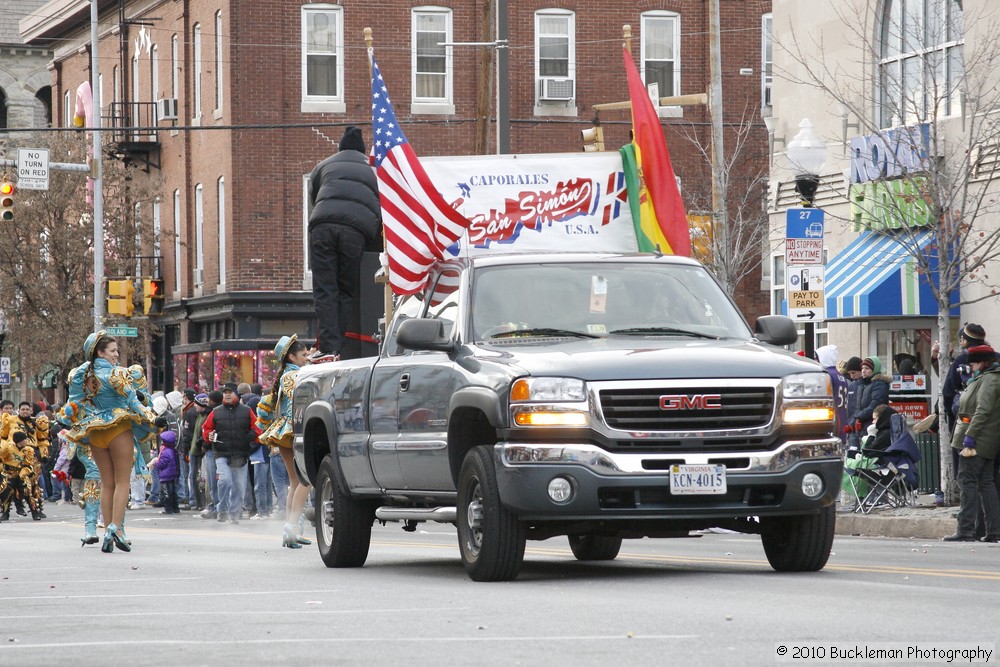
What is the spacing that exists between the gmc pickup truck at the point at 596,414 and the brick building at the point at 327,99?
103ft

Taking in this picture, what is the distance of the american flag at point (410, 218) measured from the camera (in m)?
15.0

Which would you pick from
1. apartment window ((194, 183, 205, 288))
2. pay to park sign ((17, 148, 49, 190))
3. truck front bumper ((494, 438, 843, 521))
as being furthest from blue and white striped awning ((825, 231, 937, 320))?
apartment window ((194, 183, 205, 288))

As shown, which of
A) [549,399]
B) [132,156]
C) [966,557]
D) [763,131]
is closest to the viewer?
[549,399]

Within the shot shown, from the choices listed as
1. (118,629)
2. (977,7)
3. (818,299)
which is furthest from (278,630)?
(977,7)

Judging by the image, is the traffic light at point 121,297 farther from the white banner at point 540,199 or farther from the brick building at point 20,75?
the brick building at point 20,75

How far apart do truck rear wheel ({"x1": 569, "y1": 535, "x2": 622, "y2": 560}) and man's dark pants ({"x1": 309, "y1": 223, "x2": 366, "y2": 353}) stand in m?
4.29

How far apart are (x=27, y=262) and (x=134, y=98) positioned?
20.4ft

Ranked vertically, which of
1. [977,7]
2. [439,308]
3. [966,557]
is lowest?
[966,557]

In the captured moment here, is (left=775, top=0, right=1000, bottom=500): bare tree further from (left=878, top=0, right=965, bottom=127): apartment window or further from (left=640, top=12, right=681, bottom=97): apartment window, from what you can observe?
(left=640, top=12, right=681, bottom=97): apartment window

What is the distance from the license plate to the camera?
10930mm

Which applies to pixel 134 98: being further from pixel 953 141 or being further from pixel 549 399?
pixel 549 399

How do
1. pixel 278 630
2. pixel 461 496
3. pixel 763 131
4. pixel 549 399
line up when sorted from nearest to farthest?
1. pixel 278 630
2. pixel 549 399
3. pixel 461 496
4. pixel 763 131

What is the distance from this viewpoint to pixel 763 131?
46531 millimetres

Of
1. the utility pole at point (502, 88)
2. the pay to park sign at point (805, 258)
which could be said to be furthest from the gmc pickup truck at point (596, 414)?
the utility pole at point (502, 88)
